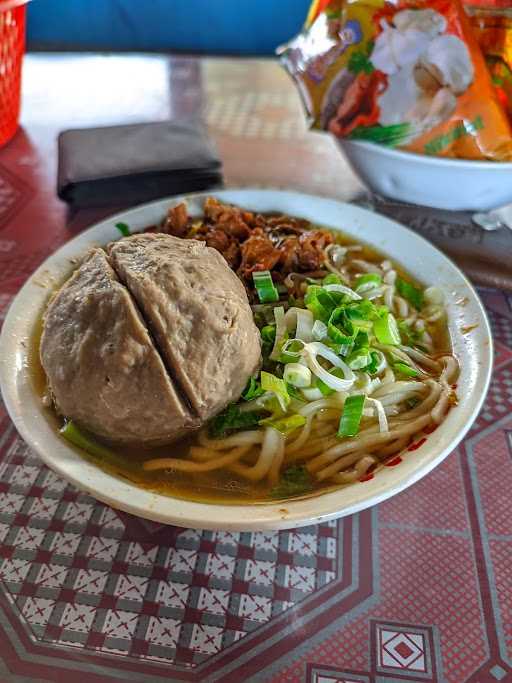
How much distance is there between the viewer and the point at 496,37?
6.66ft

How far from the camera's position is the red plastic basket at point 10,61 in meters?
2.50

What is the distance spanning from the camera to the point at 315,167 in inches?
109

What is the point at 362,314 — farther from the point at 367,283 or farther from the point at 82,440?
the point at 82,440

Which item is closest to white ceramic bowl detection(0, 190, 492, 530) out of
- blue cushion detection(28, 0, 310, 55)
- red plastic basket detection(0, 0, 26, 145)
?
red plastic basket detection(0, 0, 26, 145)

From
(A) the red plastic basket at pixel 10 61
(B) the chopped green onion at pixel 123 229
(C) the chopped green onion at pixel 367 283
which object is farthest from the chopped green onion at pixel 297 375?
(A) the red plastic basket at pixel 10 61

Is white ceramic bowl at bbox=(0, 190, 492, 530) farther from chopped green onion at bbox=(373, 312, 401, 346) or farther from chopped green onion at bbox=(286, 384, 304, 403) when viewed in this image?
chopped green onion at bbox=(286, 384, 304, 403)

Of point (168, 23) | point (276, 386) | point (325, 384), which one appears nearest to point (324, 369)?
point (325, 384)

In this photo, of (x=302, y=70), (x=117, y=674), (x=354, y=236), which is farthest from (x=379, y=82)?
(x=117, y=674)

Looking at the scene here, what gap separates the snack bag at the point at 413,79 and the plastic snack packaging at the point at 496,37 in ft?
0.15

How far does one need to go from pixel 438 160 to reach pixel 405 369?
2.59ft

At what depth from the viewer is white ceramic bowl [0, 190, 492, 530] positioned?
1.24 m

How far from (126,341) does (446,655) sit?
3.02 feet

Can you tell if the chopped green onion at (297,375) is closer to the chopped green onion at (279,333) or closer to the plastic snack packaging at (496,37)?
the chopped green onion at (279,333)

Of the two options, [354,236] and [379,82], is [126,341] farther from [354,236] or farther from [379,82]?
[379,82]
